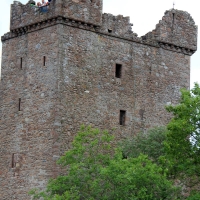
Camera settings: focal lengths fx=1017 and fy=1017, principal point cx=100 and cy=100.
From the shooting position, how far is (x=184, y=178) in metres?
Result: 44.0

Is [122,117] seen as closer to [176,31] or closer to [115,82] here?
[115,82]

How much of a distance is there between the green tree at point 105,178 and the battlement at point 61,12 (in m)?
5.88

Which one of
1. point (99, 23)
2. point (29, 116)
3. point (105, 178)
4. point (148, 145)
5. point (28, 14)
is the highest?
point (28, 14)

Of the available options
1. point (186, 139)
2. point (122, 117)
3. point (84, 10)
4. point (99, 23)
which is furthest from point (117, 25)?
point (186, 139)

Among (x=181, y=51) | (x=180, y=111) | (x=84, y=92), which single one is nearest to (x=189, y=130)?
(x=180, y=111)

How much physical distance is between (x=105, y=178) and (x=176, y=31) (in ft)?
37.2

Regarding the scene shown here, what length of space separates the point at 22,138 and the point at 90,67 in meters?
4.50

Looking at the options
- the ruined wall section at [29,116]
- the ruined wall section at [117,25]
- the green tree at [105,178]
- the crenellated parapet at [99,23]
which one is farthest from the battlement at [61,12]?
the green tree at [105,178]

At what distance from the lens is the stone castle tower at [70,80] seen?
1789 inches

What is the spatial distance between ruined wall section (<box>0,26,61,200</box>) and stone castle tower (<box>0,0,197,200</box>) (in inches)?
1.7

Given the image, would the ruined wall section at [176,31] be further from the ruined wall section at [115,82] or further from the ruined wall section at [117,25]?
the ruined wall section at [117,25]

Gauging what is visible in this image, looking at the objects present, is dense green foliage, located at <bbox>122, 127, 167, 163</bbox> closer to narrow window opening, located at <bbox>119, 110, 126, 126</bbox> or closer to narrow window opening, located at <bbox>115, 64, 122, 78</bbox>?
narrow window opening, located at <bbox>119, 110, 126, 126</bbox>

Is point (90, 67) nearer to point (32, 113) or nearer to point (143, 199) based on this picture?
point (32, 113)

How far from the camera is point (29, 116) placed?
4628 cm
